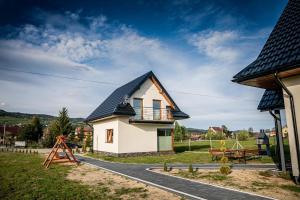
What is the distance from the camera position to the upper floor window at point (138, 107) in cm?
2119

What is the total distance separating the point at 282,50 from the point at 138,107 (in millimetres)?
14939

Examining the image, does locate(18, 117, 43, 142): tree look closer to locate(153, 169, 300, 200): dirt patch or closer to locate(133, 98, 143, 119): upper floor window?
locate(133, 98, 143, 119): upper floor window

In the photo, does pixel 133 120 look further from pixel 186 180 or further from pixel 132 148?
pixel 186 180

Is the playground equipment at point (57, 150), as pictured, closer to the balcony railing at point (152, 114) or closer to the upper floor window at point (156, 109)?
the balcony railing at point (152, 114)

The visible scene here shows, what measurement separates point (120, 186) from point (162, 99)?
1532cm

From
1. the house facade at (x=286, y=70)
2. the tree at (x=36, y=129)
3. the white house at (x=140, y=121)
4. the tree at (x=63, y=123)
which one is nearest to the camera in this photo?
the house facade at (x=286, y=70)

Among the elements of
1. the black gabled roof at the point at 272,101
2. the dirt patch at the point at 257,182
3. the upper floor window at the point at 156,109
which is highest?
the upper floor window at the point at 156,109

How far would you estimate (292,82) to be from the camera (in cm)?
787

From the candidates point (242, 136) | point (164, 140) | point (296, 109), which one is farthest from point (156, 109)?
point (242, 136)

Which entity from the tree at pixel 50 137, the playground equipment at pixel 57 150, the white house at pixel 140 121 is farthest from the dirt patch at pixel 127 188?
the tree at pixel 50 137

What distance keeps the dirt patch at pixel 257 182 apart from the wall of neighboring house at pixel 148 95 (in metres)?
12.1

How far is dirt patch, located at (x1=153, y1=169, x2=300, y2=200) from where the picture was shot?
6814 millimetres

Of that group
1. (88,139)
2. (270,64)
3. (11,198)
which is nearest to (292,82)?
(270,64)

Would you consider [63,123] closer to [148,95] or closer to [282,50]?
[148,95]
